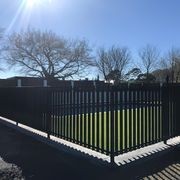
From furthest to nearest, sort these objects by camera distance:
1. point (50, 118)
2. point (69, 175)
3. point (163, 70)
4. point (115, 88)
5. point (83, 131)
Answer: point (163, 70), point (50, 118), point (83, 131), point (115, 88), point (69, 175)

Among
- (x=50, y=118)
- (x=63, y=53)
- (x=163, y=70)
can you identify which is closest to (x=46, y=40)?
(x=63, y=53)

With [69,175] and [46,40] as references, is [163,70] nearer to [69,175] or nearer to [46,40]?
[46,40]

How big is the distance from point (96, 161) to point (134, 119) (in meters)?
1.14

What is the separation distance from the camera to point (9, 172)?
5.96 m

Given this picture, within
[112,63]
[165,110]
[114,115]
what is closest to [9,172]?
[114,115]

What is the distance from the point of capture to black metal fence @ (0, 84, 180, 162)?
643 cm

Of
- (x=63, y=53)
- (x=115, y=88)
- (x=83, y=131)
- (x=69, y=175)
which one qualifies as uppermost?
(x=63, y=53)

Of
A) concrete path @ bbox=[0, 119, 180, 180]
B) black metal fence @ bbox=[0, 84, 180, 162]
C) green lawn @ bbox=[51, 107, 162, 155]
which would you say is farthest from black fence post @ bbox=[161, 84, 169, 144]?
concrete path @ bbox=[0, 119, 180, 180]

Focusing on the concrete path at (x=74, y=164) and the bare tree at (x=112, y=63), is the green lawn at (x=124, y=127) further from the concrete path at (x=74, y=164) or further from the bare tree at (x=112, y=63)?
the bare tree at (x=112, y=63)

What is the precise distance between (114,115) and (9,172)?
84.5 inches

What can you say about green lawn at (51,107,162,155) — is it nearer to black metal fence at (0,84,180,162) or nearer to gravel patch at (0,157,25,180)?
black metal fence at (0,84,180,162)

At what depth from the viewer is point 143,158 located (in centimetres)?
659

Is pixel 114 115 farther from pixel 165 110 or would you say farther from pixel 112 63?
pixel 112 63

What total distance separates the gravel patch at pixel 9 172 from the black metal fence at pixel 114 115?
1.68m
